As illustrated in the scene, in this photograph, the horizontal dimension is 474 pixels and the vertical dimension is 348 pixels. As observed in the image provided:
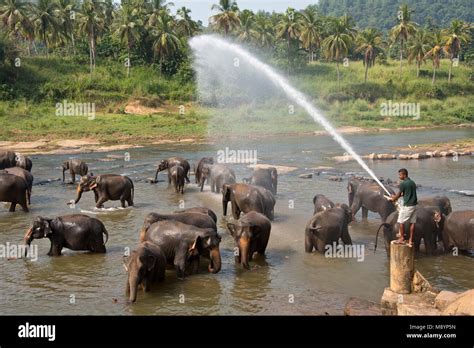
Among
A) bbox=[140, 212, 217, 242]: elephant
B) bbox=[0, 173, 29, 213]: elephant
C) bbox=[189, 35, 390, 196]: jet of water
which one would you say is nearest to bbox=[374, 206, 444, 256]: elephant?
bbox=[189, 35, 390, 196]: jet of water

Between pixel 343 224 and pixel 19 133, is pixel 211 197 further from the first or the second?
pixel 19 133

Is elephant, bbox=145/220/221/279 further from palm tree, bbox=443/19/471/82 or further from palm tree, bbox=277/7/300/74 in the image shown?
palm tree, bbox=443/19/471/82

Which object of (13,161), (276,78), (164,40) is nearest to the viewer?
(276,78)

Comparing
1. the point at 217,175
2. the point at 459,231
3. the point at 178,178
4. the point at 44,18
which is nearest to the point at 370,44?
the point at 44,18

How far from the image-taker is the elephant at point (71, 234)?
15.4 m

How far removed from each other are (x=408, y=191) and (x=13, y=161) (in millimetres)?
20756

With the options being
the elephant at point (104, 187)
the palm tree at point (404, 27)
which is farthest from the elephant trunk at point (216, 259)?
the palm tree at point (404, 27)

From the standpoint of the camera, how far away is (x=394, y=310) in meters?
10.8

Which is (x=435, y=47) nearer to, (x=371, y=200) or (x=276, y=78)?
(x=276, y=78)

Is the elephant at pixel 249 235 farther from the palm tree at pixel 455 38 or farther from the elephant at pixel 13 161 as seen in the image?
the palm tree at pixel 455 38

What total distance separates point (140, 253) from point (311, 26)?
69.6 metres

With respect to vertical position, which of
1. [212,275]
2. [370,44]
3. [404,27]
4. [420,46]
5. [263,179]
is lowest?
[212,275]

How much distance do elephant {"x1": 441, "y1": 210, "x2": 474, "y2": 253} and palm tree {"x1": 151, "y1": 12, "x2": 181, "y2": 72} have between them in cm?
5699

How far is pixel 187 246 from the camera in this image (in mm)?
13445
